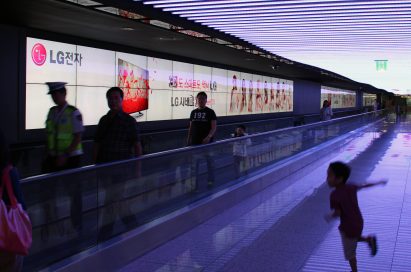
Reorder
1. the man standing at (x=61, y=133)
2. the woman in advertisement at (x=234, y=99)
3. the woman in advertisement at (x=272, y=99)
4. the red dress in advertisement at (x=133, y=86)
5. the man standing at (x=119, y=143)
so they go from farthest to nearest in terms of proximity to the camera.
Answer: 1. the woman in advertisement at (x=272, y=99)
2. the woman in advertisement at (x=234, y=99)
3. the red dress in advertisement at (x=133, y=86)
4. the man standing at (x=119, y=143)
5. the man standing at (x=61, y=133)

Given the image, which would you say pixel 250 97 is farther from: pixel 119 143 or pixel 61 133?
pixel 61 133

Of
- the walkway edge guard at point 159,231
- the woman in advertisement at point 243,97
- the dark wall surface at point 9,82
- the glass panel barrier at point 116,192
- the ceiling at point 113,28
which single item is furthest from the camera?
the woman in advertisement at point 243,97

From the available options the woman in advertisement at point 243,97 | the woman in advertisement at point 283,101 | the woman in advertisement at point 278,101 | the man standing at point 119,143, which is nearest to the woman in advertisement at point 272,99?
the woman in advertisement at point 278,101

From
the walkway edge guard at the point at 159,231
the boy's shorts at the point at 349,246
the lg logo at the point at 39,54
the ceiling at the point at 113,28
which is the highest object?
the ceiling at the point at 113,28

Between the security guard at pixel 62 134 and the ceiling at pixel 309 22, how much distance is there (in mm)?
4230

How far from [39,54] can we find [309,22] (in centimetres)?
616

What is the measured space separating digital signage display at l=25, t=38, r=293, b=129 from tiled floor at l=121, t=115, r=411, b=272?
21.1ft

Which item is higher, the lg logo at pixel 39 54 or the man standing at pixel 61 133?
the lg logo at pixel 39 54

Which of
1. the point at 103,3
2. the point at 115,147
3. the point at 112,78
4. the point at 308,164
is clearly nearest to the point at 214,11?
the point at 103,3

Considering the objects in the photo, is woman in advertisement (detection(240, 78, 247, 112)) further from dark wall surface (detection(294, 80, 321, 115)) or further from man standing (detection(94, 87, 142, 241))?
man standing (detection(94, 87, 142, 241))

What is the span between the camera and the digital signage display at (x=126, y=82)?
11930 millimetres

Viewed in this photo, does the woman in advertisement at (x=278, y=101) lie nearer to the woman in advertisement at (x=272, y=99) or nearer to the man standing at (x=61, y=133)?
the woman in advertisement at (x=272, y=99)

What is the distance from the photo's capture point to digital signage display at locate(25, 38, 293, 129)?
11930 millimetres

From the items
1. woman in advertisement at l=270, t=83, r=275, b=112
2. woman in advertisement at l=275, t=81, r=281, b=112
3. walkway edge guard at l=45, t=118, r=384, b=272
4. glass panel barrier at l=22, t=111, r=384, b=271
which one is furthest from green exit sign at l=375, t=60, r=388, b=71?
glass panel barrier at l=22, t=111, r=384, b=271
